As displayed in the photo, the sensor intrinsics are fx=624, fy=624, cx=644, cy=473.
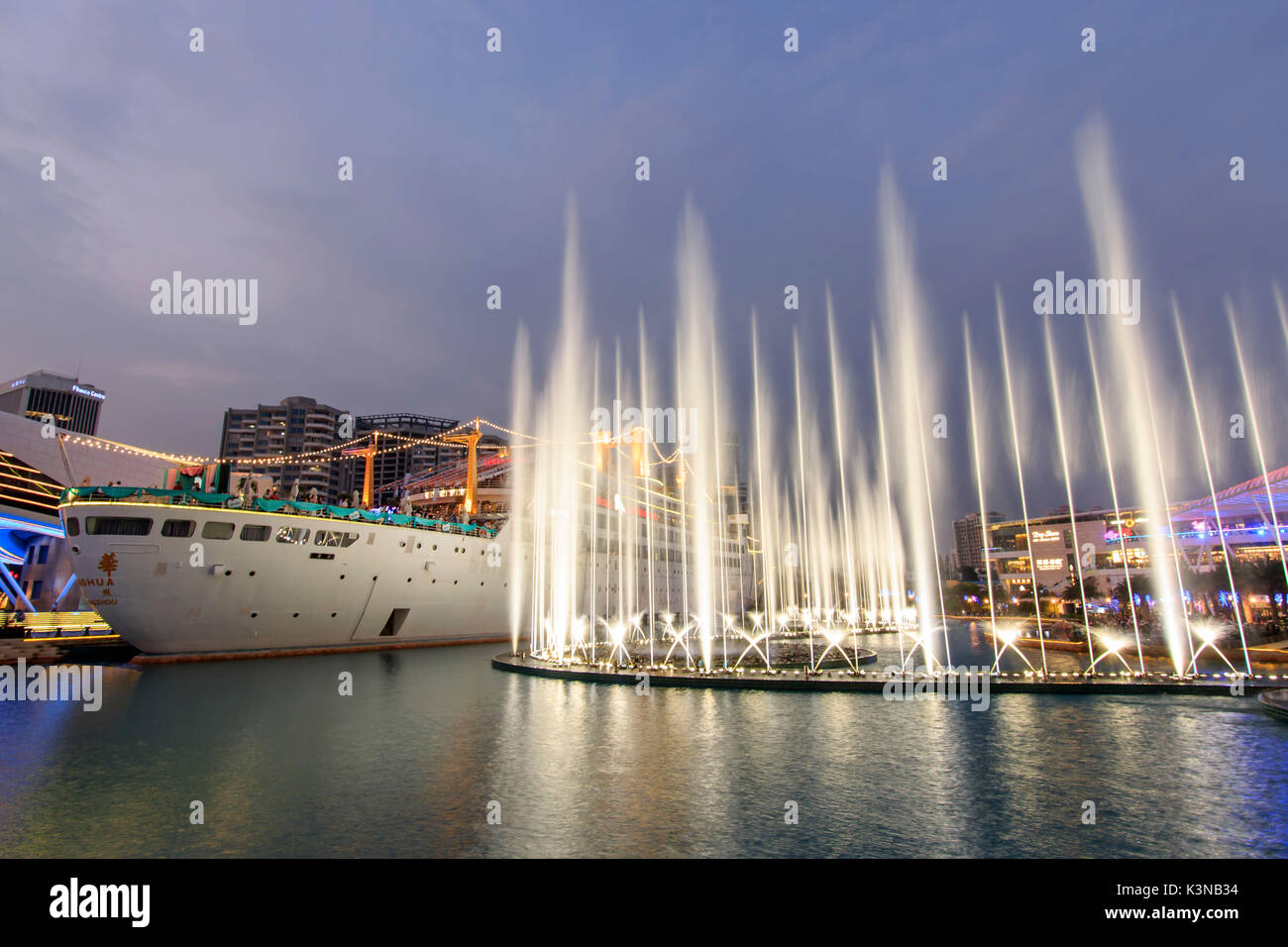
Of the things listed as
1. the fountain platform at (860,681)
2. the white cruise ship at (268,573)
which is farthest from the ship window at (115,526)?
the fountain platform at (860,681)

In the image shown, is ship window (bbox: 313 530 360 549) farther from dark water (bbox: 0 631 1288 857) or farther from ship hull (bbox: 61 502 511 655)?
dark water (bbox: 0 631 1288 857)

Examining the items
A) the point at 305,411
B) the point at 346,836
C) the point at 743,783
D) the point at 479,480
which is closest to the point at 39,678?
the point at 346,836

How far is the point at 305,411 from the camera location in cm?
12431

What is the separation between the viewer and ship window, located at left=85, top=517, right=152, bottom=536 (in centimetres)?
2752

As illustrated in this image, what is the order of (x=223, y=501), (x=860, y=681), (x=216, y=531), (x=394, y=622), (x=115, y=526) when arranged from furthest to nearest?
(x=394, y=622) → (x=223, y=501) → (x=216, y=531) → (x=115, y=526) → (x=860, y=681)

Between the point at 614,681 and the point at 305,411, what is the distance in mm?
122327

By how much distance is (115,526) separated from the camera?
2758 cm

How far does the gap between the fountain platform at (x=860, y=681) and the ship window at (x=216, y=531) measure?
1598cm

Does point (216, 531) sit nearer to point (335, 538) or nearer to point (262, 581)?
point (262, 581)

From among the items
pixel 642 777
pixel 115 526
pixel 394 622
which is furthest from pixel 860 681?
pixel 115 526

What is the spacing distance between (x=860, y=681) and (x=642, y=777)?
12.3 meters

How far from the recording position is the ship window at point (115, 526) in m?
27.5

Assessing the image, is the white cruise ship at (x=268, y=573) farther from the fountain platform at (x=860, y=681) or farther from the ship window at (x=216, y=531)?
the fountain platform at (x=860, y=681)

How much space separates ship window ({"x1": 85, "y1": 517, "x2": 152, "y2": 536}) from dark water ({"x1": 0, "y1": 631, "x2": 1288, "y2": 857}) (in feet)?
30.9
